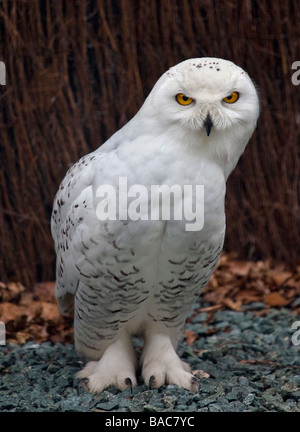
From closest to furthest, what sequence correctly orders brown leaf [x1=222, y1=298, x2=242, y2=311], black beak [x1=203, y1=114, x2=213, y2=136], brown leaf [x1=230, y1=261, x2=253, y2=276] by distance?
black beak [x1=203, y1=114, x2=213, y2=136], brown leaf [x1=222, y1=298, x2=242, y2=311], brown leaf [x1=230, y1=261, x2=253, y2=276]

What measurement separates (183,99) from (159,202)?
40 cm

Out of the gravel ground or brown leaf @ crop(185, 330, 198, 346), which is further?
brown leaf @ crop(185, 330, 198, 346)

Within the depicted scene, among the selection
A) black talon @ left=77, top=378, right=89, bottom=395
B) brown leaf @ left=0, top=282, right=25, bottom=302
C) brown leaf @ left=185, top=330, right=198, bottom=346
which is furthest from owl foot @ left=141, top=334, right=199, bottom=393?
brown leaf @ left=0, top=282, right=25, bottom=302

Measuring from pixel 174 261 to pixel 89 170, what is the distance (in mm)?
533

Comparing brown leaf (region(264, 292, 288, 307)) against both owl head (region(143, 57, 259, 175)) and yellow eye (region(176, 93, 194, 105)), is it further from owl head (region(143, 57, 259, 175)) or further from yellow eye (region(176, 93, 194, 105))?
yellow eye (region(176, 93, 194, 105))

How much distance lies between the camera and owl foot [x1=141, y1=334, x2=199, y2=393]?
126 inches

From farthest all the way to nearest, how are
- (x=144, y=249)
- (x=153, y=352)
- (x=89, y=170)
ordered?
1. (x=153, y=352)
2. (x=89, y=170)
3. (x=144, y=249)

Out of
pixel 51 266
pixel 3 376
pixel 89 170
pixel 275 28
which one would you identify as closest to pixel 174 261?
pixel 89 170

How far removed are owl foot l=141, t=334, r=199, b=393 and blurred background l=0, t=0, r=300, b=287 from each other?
166 cm

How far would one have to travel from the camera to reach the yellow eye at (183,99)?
274cm

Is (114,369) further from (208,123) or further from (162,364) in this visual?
(208,123)

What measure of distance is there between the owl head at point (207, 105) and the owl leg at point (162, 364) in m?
0.93

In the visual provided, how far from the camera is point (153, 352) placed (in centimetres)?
332

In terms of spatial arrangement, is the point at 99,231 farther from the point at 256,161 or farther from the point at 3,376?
the point at 256,161
